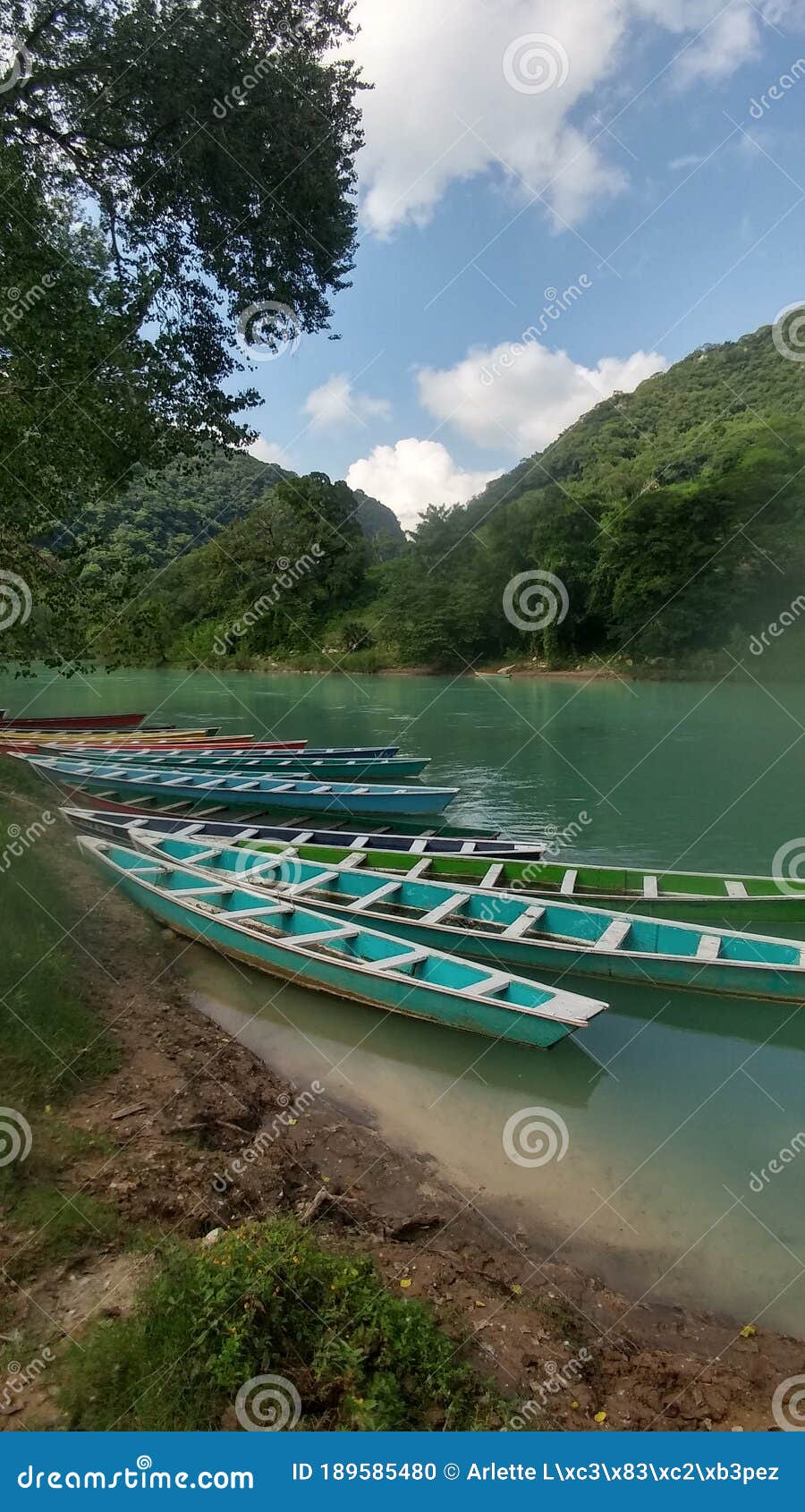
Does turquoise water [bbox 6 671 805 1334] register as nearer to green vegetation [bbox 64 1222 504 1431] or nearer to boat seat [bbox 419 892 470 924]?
boat seat [bbox 419 892 470 924]

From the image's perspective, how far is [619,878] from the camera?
802 cm

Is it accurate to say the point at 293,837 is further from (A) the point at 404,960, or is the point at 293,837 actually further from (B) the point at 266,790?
(A) the point at 404,960

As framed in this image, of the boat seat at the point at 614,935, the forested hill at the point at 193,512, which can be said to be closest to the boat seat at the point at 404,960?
the boat seat at the point at 614,935

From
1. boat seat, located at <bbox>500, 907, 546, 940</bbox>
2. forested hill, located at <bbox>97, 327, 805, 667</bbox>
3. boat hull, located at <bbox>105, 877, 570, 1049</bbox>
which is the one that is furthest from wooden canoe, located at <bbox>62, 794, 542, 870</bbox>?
forested hill, located at <bbox>97, 327, 805, 667</bbox>

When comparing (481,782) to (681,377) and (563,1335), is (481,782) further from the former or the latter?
(681,377)

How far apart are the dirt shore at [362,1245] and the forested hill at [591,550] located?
2892 cm

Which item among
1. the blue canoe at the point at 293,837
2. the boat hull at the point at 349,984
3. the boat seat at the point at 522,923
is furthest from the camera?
the blue canoe at the point at 293,837

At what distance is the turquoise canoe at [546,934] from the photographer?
20.2ft

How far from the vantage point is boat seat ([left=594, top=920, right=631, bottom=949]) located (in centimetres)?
646

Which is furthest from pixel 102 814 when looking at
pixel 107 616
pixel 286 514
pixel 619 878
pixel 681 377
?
pixel 681 377

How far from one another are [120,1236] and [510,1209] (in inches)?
82.2

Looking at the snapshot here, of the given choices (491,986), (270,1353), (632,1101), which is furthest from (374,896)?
(270,1353)

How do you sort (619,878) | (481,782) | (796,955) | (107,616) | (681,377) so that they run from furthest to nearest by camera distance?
(681,377)
(481,782)
(619,878)
(107,616)
(796,955)

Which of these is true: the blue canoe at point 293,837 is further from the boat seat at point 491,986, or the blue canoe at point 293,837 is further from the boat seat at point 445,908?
the boat seat at point 491,986
